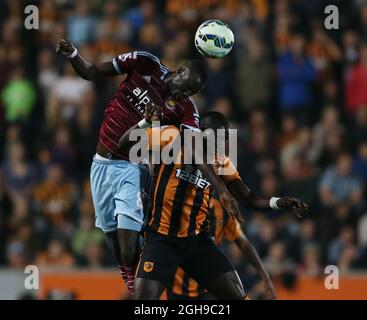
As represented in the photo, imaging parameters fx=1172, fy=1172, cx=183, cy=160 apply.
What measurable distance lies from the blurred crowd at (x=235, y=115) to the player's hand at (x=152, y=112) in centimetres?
541

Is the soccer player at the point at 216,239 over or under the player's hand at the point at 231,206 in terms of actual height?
under

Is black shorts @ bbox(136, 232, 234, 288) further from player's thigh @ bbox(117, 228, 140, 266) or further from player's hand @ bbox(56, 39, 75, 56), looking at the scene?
player's hand @ bbox(56, 39, 75, 56)

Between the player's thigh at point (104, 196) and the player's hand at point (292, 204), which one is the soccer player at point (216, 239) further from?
the player's hand at point (292, 204)

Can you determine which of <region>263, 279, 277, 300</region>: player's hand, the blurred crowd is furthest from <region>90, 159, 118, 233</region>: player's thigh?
the blurred crowd

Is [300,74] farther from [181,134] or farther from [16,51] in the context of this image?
[181,134]

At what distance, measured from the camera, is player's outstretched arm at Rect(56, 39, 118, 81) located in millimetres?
11750

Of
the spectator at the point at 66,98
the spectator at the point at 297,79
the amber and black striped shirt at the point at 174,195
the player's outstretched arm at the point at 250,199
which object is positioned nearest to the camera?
the amber and black striped shirt at the point at 174,195

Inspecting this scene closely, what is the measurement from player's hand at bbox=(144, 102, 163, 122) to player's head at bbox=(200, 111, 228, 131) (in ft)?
2.12

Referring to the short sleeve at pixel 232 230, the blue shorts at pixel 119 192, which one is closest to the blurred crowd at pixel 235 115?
the short sleeve at pixel 232 230

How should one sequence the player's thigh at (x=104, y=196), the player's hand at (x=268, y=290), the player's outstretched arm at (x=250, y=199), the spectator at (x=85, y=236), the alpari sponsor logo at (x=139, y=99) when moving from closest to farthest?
the player's outstretched arm at (x=250, y=199)
the alpari sponsor logo at (x=139, y=99)
the player's thigh at (x=104, y=196)
the player's hand at (x=268, y=290)
the spectator at (x=85, y=236)

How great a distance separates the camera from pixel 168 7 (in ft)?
66.1

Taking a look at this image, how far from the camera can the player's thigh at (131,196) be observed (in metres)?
11.8

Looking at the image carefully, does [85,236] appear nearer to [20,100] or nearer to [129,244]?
[20,100]

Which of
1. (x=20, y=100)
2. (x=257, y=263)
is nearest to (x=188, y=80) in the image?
(x=257, y=263)
